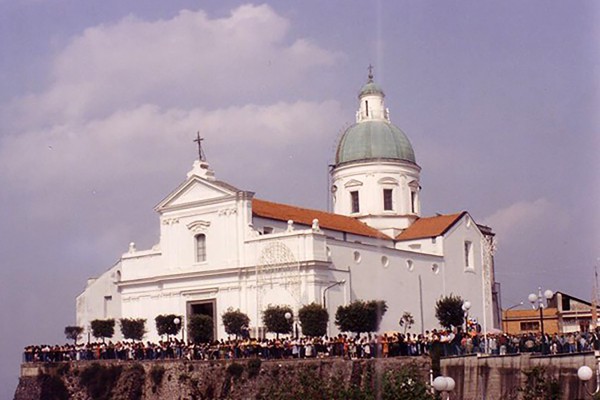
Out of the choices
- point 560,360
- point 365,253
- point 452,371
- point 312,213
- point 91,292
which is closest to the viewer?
point 560,360

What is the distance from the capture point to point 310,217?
209ft

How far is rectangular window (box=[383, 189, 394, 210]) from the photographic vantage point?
68.8 m

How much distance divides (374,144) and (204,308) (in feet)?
55.0

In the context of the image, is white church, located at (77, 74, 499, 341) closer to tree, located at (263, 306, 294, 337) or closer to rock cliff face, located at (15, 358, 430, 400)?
tree, located at (263, 306, 294, 337)

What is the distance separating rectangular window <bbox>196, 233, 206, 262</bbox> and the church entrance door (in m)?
2.44

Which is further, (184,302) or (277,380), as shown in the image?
(184,302)

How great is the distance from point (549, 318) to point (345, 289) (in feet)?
69.4

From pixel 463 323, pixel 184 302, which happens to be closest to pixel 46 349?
pixel 184 302

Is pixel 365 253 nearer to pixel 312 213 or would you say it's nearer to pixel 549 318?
pixel 312 213

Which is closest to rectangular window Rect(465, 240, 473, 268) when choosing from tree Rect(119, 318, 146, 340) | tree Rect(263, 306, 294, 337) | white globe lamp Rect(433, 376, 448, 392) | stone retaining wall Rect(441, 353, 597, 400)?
tree Rect(263, 306, 294, 337)

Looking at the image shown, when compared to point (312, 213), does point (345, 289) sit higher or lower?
lower

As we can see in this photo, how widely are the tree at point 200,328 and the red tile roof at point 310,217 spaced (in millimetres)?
7671

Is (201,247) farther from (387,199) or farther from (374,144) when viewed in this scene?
(374,144)

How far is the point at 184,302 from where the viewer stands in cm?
5991
